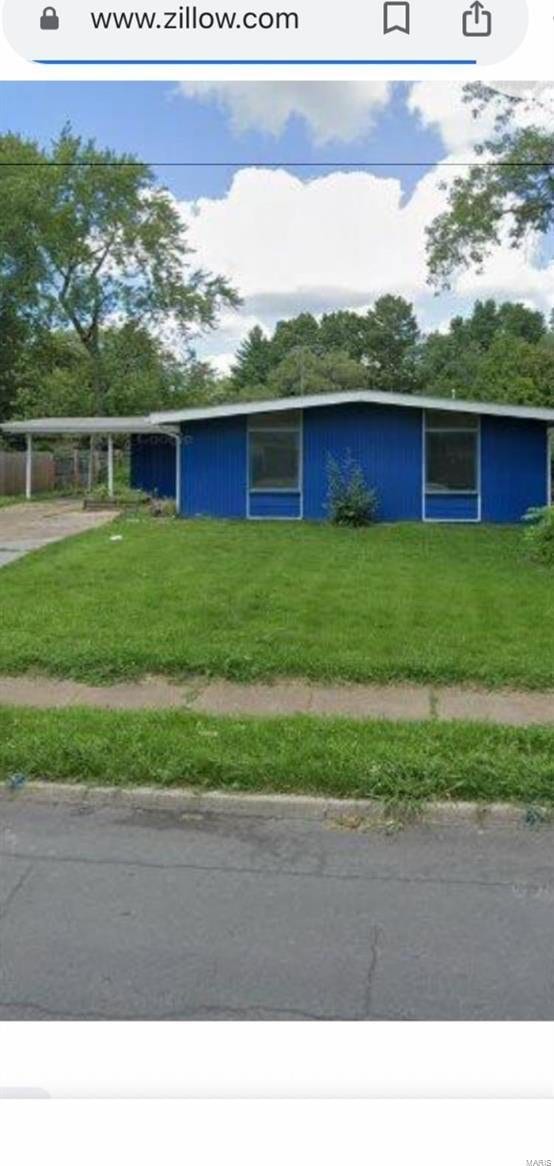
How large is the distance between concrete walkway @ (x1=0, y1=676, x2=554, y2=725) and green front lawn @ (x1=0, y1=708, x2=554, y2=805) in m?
0.39

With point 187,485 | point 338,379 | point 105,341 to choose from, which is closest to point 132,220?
point 105,341

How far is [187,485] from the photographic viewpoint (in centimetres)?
1970

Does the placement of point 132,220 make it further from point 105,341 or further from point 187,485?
point 187,485

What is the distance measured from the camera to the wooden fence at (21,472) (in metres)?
28.5

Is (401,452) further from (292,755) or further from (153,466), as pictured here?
(292,755)

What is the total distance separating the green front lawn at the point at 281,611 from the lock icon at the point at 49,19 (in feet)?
16.5

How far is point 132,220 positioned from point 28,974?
126 ft

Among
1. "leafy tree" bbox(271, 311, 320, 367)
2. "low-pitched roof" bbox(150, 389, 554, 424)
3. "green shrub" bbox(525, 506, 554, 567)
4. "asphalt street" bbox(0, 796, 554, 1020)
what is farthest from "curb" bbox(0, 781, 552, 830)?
"leafy tree" bbox(271, 311, 320, 367)

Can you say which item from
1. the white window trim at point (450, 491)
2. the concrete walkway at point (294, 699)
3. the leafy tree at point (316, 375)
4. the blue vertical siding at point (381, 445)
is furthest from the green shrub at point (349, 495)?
the leafy tree at point (316, 375)

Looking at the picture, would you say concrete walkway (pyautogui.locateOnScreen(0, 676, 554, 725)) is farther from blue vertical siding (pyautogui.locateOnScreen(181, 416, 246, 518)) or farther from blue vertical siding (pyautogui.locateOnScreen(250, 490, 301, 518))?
blue vertical siding (pyautogui.locateOnScreen(181, 416, 246, 518))

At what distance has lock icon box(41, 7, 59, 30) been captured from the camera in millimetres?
2232

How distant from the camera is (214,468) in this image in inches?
766
